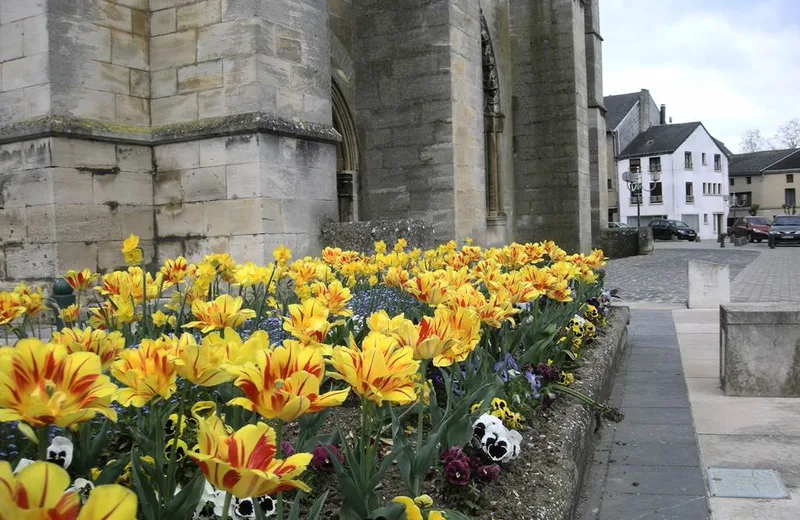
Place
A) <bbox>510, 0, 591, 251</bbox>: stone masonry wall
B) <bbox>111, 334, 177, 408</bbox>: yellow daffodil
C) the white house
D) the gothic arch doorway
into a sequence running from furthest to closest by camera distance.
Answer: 1. the white house
2. <bbox>510, 0, 591, 251</bbox>: stone masonry wall
3. the gothic arch doorway
4. <bbox>111, 334, 177, 408</bbox>: yellow daffodil

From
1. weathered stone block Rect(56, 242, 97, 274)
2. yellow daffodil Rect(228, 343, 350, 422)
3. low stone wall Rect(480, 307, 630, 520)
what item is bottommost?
low stone wall Rect(480, 307, 630, 520)

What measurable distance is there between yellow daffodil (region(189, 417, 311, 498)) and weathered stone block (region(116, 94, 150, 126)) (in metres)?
7.03

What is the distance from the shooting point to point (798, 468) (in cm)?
377

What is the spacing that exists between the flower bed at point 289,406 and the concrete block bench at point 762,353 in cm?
148

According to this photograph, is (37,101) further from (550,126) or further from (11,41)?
(550,126)

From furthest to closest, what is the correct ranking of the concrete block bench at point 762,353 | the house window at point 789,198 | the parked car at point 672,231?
the house window at point 789,198
the parked car at point 672,231
the concrete block bench at point 762,353

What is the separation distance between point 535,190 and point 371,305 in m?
14.2

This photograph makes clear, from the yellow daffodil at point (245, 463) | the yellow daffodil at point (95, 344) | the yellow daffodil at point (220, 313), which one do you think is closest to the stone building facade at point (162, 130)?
the yellow daffodil at point (220, 313)

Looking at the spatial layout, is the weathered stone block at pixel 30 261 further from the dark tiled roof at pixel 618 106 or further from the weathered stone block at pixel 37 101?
the dark tiled roof at pixel 618 106

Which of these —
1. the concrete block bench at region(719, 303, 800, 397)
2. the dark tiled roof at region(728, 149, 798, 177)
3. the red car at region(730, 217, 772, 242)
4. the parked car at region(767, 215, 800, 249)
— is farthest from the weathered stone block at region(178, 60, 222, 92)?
the dark tiled roof at region(728, 149, 798, 177)

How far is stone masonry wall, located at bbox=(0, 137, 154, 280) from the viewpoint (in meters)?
6.85

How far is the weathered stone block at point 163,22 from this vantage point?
25.1ft

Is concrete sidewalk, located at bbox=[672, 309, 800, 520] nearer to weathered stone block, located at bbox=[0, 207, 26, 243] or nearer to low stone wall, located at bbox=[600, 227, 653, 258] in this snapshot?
weathered stone block, located at bbox=[0, 207, 26, 243]

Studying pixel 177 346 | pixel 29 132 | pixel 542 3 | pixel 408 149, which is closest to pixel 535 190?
pixel 542 3
